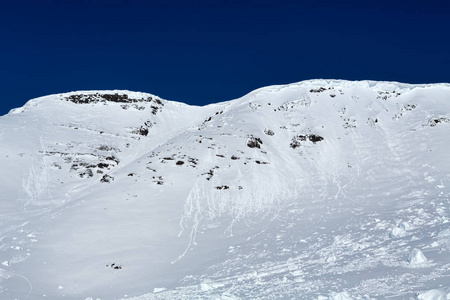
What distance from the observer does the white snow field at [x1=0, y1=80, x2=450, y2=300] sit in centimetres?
1753

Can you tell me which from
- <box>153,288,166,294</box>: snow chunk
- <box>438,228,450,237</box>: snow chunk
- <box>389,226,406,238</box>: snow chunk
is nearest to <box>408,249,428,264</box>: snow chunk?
<box>438,228,450,237</box>: snow chunk

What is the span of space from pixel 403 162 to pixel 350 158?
5872 millimetres

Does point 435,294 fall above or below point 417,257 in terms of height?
below

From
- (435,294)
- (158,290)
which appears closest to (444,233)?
(435,294)

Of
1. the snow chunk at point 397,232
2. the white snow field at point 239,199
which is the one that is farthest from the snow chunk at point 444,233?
the snow chunk at point 397,232

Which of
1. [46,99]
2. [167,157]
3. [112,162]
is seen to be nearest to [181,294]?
[167,157]

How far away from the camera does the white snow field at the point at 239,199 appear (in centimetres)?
1753

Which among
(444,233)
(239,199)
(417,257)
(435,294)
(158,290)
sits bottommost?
(435,294)

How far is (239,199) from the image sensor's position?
33.9 meters

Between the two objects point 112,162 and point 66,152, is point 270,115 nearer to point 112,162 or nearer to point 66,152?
point 112,162

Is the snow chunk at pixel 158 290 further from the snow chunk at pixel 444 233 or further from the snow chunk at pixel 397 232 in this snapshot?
the snow chunk at pixel 444 233

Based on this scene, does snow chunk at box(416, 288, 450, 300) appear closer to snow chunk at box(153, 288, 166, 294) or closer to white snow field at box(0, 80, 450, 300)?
white snow field at box(0, 80, 450, 300)

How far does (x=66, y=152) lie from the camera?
154 feet

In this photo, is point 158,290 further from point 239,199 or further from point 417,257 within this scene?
point 239,199
